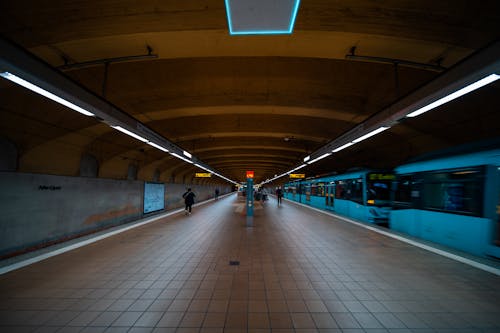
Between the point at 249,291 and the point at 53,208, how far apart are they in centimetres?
658

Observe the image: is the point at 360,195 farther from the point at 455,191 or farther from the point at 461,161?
the point at 461,161

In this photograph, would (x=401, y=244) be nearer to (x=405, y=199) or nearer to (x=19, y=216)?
(x=405, y=199)

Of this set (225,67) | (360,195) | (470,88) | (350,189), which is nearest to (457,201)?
(470,88)

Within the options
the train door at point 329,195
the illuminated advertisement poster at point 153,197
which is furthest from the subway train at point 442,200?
the illuminated advertisement poster at point 153,197

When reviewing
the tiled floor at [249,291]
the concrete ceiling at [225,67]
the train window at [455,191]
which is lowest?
the tiled floor at [249,291]

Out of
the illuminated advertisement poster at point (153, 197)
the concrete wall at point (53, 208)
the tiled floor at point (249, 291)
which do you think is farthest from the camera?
the illuminated advertisement poster at point (153, 197)

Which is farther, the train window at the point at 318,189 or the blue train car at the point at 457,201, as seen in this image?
the train window at the point at 318,189

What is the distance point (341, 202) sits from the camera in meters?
12.3

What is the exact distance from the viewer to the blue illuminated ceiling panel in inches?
97.6

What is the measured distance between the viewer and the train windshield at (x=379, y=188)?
9.05 metres

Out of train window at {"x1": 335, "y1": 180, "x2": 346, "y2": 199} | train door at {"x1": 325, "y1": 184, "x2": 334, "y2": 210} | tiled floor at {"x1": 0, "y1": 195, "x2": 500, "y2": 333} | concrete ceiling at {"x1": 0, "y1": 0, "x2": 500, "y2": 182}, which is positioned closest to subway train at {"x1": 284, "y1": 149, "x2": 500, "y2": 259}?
tiled floor at {"x1": 0, "y1": 195, "x2": 500, "y2": 333}

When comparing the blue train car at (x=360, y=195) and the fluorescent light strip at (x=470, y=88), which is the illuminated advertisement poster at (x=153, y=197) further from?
the fluorescent light strip at (x=470, y=88)

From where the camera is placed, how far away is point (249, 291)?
3443 millimetres

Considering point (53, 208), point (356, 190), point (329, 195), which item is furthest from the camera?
point (329, 195)
